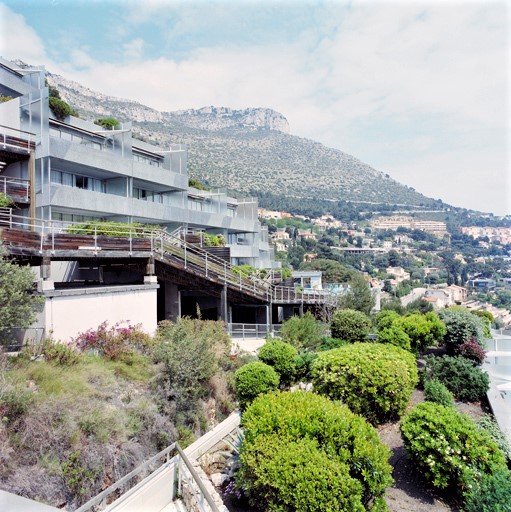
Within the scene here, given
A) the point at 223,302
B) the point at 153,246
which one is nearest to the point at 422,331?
the point at 223,302

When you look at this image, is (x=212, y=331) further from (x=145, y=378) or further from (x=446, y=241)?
(x=446, y=241)

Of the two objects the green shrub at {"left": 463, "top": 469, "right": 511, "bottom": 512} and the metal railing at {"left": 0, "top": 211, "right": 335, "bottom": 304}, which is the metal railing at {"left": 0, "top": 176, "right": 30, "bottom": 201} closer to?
the metal railing at {"left": 0, "top": 211, "right": 335, "bottom": 304}

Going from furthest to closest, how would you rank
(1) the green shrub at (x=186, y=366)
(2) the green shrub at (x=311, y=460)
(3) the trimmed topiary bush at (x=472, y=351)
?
(3) the trimmed topiary bush at (x=472, y=351) < (1) the green shrub at (x=186, y=366) < (2) the green shrub at (x=311, y=460)

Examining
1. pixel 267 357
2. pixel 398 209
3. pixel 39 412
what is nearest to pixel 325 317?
pixel 267 357

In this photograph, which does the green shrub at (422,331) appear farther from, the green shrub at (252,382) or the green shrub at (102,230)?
the green shrub at (102,230)

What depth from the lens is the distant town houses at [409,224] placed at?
178250mm

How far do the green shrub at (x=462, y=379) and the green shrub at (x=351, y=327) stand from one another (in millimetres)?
5024

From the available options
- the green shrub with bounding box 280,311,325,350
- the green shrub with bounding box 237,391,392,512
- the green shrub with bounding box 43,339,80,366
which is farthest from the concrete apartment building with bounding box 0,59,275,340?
the green shrub with bounding box 237,391,392,512

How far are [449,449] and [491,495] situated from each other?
1066 mm

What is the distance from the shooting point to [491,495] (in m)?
5.16

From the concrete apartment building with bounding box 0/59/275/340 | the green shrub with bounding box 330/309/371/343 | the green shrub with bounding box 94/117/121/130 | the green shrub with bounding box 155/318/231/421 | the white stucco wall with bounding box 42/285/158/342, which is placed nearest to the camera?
the green shrub with bounding box 155/318/231/421

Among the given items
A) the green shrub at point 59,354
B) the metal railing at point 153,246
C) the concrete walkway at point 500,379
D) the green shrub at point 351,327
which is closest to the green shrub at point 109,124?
the metal railing at point 153,246

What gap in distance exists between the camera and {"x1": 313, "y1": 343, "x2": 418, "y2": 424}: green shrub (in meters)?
8.38

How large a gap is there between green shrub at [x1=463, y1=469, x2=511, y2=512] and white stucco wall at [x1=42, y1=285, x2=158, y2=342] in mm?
10283
